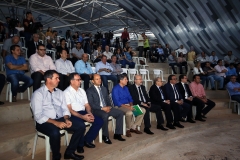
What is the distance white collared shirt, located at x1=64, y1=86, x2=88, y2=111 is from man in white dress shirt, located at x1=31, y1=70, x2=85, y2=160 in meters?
0.27

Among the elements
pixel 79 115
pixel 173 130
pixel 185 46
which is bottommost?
pixel 173 130

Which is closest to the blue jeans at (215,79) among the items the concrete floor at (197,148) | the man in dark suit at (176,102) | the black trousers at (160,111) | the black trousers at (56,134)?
the man in dark suit at (176,102)

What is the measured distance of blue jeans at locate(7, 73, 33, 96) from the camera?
4.03 metres

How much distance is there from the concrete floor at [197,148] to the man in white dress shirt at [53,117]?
1.06 m

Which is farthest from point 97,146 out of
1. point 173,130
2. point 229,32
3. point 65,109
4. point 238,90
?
point 229,32

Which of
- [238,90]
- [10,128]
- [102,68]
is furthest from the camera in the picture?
[238,90]

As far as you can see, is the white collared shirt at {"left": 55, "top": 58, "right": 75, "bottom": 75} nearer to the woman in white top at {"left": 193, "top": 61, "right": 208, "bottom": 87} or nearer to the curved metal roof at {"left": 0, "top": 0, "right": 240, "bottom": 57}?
the woman in white top at {"left": 193, "top": 61, "right": 208, "bottom": 87}

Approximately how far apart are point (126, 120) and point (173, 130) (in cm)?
117

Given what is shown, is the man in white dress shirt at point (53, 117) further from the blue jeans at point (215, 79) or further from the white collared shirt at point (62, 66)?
the blue jeans at point (215, 79)

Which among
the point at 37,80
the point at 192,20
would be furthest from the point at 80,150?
the point at 192,20

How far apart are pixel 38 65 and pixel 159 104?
2.79 m

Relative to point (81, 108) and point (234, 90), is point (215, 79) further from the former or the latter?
point (81, 108)

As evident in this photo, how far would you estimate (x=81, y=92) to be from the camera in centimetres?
373

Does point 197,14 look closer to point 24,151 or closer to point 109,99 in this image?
point 109,99
